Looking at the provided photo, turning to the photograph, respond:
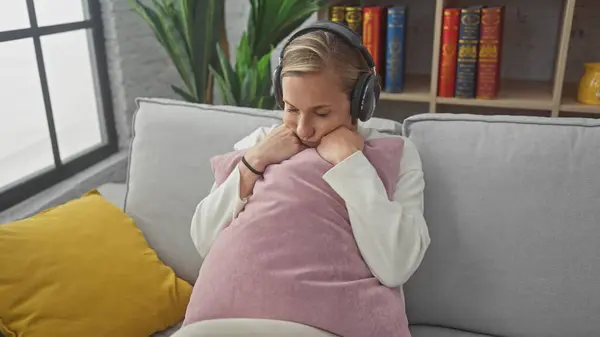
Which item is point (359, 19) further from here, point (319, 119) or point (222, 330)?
point (222, 330)

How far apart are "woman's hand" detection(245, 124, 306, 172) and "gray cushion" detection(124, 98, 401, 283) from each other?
232 mm

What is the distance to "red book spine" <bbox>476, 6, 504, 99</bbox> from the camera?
197 centimetres

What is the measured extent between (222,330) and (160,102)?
2.63 ft

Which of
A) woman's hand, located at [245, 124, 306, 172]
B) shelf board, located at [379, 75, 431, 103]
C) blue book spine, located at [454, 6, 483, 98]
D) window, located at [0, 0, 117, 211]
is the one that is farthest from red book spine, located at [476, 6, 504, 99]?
window, located at [0, 0, 117, 211]

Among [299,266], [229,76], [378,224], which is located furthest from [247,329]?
[229,76]

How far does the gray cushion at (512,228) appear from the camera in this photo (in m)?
1.19

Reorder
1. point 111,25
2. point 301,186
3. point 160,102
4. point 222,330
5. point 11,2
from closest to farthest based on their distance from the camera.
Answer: point 222,330 → point 301,186 → point 160,102 → point 11,2 → point 111,25

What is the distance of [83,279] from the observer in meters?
1.26

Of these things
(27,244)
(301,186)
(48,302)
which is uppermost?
(301,186)

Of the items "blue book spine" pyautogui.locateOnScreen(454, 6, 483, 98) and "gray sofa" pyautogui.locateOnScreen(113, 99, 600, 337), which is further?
"blue book spine" pyautogui.locateOnScreen(454, 6, 483, 98)

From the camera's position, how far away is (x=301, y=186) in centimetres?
111

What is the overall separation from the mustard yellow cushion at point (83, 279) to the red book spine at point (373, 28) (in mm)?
1178

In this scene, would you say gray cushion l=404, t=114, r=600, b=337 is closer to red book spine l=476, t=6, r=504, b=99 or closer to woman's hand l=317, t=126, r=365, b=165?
woman's hand l=317, t=126, r=365, b=165

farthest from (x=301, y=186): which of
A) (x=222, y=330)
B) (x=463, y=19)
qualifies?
(x=463, y=19)
